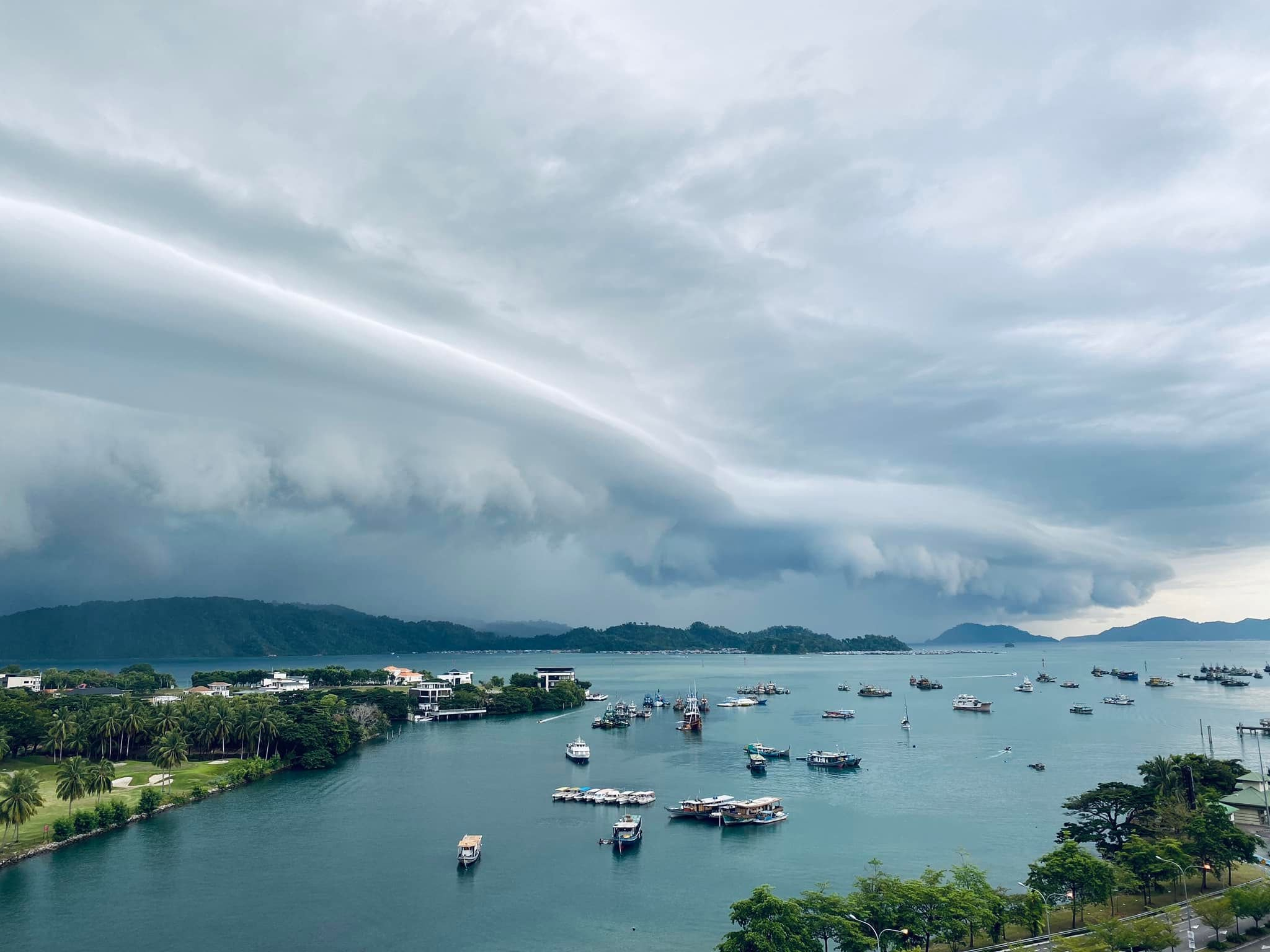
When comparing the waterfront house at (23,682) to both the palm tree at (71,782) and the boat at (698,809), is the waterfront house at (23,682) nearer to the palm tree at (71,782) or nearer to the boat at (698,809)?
the palm tree at (71,782)

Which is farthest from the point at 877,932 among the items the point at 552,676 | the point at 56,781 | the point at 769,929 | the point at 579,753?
the point at 552,676

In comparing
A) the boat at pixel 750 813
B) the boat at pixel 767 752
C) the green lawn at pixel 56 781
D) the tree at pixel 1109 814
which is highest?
the tree at pixel 1109 814

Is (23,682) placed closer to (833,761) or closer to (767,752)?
(767,752)

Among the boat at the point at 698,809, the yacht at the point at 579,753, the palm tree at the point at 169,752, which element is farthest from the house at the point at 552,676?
the boat at the point at 698,809

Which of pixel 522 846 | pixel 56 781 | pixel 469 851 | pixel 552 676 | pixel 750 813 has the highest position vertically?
pixel 56 781

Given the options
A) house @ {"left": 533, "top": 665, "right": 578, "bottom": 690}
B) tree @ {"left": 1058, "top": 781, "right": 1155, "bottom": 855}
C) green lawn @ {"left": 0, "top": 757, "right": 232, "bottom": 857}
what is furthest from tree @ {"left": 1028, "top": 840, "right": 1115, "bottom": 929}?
house @ {"left": 533, "top": 665, "right": 578, "bottom": 690}

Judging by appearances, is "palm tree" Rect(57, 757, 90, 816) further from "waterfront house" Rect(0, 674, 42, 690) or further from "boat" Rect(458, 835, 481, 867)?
"waterfront house" Rect(0, 674, 42, 690)
